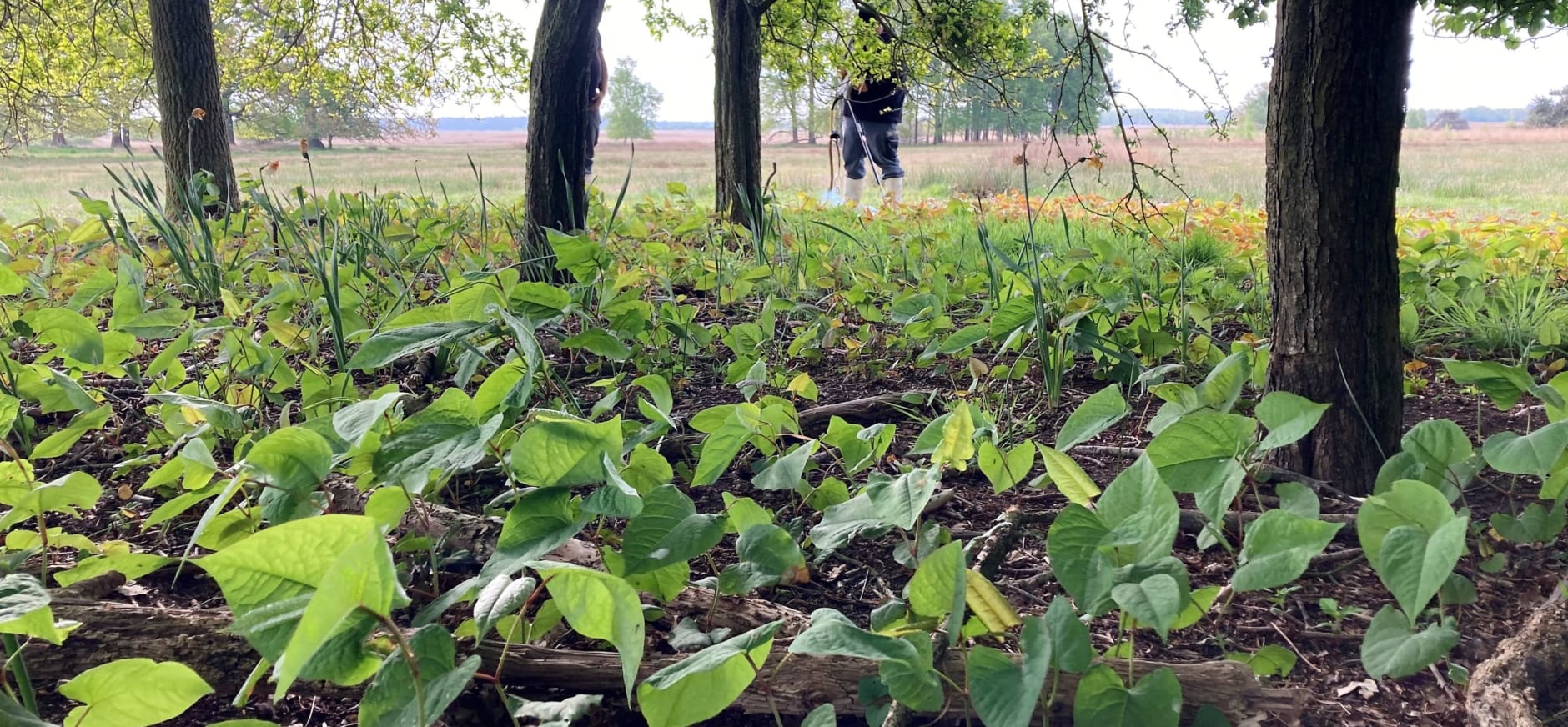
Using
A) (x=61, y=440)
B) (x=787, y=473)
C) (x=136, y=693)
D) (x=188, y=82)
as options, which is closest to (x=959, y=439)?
(x=787, y=473)

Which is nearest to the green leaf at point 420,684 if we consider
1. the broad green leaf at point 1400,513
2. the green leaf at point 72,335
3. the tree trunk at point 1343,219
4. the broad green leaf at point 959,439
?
the broad green leaf at point 959,439

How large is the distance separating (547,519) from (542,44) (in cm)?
230

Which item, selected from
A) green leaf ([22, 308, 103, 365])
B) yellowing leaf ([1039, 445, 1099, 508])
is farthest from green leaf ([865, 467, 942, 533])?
green leaf ([22, 308, 103, 365])

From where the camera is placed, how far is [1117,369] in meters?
1.89

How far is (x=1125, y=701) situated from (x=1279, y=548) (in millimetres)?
196

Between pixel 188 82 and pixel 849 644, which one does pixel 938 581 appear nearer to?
pixel 849 644

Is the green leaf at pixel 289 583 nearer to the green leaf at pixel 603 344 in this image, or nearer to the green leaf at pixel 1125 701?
the green leaf at pixel 1125 701

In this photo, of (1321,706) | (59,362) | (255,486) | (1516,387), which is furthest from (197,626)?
(59,362)

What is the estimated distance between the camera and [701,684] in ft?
2.21

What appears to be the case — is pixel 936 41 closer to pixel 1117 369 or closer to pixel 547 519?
pixel 1117 369

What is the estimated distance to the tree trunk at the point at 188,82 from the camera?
461 centimetres

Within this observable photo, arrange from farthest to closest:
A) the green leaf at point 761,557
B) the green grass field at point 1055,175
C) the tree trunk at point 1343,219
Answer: the green grass field at point 1055,175 → the tree trunk at point 1343,219 → the green leaf at point 761,557

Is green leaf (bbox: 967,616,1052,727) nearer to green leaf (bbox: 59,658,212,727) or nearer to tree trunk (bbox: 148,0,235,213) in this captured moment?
green leaf (bbox: 59,658,212,727)

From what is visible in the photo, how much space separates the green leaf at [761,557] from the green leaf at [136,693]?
470 mm
